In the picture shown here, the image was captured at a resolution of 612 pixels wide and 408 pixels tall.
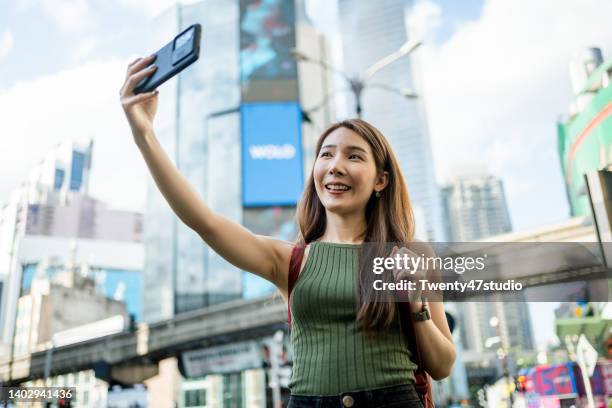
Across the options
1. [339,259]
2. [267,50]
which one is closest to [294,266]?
[339,259]

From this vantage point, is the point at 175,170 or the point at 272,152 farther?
the point at 272,152

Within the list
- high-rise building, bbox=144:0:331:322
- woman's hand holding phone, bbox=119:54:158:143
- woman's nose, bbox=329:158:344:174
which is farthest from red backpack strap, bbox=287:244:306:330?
high-rise building, bbox=144:0:331:322

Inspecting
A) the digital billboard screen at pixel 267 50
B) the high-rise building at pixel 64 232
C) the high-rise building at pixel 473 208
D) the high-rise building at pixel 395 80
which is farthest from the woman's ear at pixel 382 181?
the high-rise building at pixel 395 80

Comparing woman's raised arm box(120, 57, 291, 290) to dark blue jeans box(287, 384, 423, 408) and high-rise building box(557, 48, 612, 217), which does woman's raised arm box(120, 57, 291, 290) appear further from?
high-rise building box(557, 48, 612, 217)

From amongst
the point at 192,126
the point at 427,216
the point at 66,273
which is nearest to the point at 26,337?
the point at 66,273

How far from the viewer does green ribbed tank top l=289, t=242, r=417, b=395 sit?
59.4 inches

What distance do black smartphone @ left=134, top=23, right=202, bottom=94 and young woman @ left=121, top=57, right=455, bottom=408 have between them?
3cm

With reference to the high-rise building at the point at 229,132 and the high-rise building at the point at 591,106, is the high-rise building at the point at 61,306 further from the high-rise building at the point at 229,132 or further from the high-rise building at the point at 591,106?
the high-rise building at the point at 591,106

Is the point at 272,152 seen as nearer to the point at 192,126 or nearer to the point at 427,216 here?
the point at 192,126

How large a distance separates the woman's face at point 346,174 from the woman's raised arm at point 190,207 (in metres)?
0.21

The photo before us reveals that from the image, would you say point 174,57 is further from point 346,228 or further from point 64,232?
point 64,232

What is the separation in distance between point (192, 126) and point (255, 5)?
10.6 m

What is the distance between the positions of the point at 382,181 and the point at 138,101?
0.77 meters

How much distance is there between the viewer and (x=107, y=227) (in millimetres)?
32094
